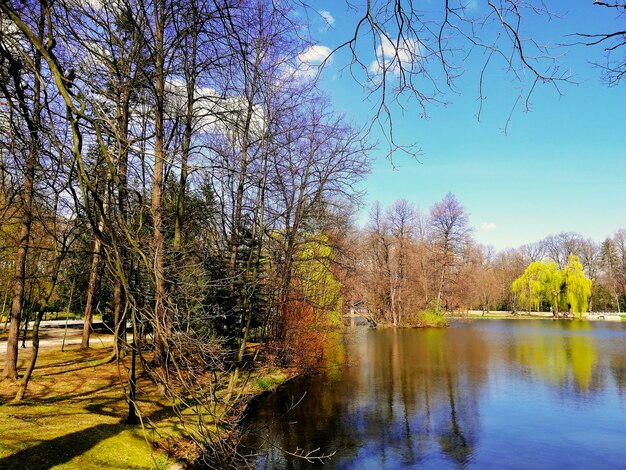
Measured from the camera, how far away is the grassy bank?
6.14 metres

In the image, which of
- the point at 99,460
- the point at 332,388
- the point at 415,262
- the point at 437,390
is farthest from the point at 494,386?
the point at 415,262

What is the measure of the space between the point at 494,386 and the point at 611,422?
4.02 metres

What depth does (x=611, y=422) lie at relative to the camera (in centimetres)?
1076

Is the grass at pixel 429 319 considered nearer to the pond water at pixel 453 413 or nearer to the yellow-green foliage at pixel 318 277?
the pond water at pixel 453 413

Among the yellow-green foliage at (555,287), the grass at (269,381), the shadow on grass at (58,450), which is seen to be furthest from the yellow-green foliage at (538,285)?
the shadow on grass at (58,450)

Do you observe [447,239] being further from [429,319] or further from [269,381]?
[269,381]

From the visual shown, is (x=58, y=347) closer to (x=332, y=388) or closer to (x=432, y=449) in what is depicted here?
(x=332, y=388)

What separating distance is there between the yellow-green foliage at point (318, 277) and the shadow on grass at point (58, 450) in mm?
9558

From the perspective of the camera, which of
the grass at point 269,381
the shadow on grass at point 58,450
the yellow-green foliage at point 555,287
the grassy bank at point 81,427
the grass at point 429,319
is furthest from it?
the yellow-green foliage at point 555,287

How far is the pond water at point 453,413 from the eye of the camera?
28.7 ft

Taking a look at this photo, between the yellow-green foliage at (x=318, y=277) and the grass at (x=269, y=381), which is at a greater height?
the yellow-green foliage at (x=318, y=277)

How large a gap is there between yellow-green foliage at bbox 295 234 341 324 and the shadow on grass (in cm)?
956

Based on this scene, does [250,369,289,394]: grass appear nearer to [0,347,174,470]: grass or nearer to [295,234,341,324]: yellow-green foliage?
[295,234,341,324]: yellow-green foliage

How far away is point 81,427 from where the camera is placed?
7.37m
